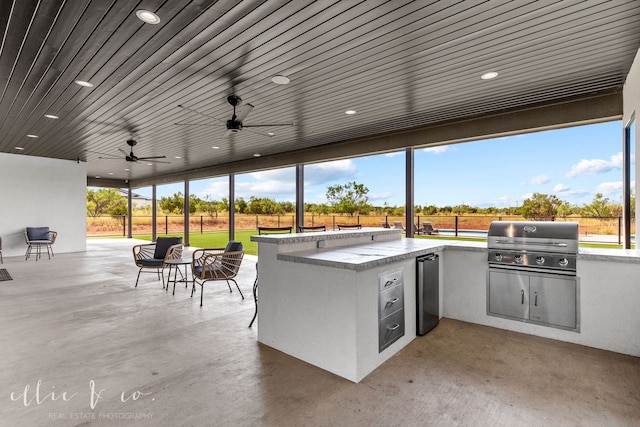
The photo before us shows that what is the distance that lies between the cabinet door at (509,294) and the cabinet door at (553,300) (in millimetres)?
60

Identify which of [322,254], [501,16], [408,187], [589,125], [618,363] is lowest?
[618,363]

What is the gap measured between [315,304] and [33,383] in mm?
2003

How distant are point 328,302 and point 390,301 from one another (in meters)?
0.56

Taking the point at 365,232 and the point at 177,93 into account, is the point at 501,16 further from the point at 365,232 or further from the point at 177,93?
the point at 177,93

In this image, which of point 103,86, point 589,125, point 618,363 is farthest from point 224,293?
point 589,125

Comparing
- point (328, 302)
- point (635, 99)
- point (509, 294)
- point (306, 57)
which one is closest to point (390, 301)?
point (328, 302)

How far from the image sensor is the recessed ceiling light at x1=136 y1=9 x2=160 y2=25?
2.30 metres

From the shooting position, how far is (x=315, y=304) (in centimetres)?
247

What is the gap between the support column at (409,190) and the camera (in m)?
5.60

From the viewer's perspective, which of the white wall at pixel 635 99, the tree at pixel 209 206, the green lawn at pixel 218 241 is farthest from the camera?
the tree at pixel 209 206

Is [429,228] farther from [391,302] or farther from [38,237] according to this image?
[38,237]

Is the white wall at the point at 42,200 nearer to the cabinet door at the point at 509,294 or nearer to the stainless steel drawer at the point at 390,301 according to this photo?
the stainless steel drawer at the point at 390,301

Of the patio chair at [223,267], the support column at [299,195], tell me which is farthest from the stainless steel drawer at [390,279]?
the support column at [299,195]

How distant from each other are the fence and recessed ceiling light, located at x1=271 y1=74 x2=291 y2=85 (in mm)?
3436
